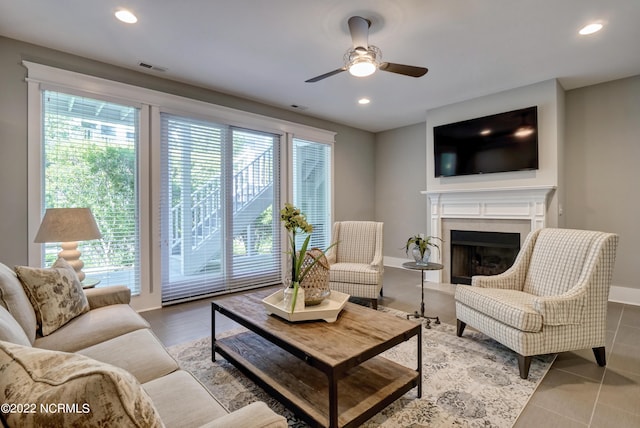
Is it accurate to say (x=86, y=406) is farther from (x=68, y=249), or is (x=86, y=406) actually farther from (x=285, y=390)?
(x=68, y=249)

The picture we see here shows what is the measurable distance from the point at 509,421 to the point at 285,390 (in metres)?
1.26

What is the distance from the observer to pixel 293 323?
6.48ft

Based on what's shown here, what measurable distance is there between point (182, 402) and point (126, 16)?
9.59 feet

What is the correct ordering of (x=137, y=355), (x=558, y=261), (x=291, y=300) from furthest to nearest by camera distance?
(x=558, y=261) → (x=291, y=300) → (x=137, y=355)

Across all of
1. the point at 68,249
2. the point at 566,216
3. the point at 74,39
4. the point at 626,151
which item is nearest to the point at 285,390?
the point at 68,249

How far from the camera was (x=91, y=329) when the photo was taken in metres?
1.86

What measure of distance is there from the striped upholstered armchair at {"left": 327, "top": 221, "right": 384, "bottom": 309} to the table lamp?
7.32 ft

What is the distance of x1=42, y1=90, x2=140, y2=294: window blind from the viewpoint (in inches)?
121

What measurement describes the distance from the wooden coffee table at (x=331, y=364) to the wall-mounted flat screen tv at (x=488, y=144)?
3286mm

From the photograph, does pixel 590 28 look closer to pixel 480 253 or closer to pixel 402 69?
pixel 402 69

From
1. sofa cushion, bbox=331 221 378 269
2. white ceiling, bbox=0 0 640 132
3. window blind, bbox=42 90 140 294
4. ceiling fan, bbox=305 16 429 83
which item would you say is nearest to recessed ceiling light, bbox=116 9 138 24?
white ceiling, bbox=0 0 640 132

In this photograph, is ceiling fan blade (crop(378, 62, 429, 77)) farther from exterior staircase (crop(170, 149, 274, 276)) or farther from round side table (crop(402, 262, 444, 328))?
exterior staircase (crop(170, 149, 274, 276))

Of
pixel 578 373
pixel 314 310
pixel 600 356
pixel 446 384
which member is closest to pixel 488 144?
pixel 600 356

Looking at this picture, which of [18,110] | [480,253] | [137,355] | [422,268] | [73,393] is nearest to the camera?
[73,393]
